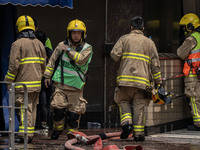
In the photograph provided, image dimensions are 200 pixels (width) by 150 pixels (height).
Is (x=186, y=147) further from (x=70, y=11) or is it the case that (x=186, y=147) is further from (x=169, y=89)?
(x=70, y=11)

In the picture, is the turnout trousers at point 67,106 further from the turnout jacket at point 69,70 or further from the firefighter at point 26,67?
the firefighter at point 26,67

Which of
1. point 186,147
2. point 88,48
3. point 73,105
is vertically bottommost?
point 186,147

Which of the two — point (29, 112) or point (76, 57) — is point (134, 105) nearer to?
point (76, 57)

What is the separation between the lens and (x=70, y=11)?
11547 mm

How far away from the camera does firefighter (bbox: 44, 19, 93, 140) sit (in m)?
9.02

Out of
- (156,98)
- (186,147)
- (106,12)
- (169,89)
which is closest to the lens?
(186,147)

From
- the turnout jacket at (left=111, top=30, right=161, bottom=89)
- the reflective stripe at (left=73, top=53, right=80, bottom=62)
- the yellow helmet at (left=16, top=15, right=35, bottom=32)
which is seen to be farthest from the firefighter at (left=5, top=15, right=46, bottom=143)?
the turnout jacket at (left=111, top=30, right=161, bottom=89)

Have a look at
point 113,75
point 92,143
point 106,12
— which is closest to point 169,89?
point 113,75

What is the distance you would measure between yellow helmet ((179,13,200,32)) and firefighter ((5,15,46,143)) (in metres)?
3.61

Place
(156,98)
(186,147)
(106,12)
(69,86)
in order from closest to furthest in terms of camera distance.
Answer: (186,147)
(69,86)
(156,98)
(106,12)

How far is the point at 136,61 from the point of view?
924cm

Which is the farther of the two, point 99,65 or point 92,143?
point 99,65

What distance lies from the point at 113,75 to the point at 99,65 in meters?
0.38

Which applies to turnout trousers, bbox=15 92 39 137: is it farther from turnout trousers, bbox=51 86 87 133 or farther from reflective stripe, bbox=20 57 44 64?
reflective stripe, bbox=20 57 44 64
